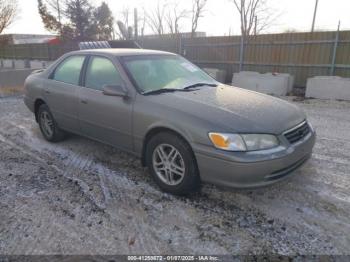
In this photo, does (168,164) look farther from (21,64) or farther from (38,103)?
(21,64)

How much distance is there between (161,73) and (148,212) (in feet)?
5.94

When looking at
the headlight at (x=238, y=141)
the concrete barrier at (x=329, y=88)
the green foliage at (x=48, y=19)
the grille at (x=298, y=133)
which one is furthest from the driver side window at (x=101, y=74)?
the green foliage at (x=48, y=19)

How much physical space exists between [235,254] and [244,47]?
36.9ft

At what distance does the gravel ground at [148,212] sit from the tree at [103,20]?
24206 millimetres

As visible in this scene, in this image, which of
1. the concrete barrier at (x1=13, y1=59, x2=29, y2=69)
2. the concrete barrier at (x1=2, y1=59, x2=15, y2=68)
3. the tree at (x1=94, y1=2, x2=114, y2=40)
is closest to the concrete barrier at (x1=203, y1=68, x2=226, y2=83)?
the tree at (x1=94, y1=2, x2=114, y2=40)

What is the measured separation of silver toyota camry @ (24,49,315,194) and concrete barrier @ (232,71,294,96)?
654 centimetres

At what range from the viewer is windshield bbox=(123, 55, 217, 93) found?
3461mm

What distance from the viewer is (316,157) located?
4180 millimetres

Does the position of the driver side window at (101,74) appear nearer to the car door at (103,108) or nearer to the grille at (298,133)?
the car door at (103,108)

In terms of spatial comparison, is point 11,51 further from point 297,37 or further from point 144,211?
point 144,211

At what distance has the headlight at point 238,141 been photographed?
263cm

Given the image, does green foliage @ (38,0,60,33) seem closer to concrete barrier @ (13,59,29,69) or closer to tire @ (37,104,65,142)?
concrete barrier @ (13,59,29,69)

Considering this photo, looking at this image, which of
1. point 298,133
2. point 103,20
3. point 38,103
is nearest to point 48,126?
point 38,103

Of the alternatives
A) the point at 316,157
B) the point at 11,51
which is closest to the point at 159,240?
the point at 316,157
